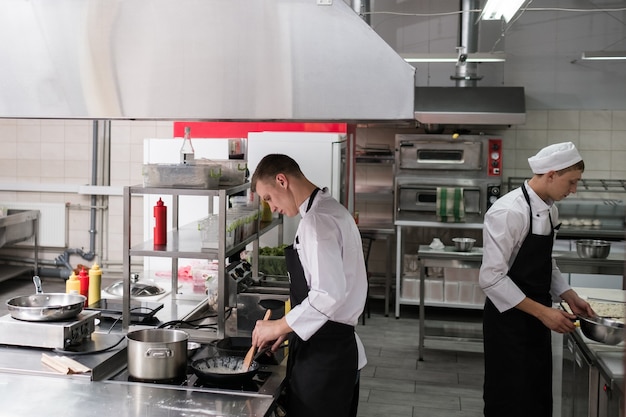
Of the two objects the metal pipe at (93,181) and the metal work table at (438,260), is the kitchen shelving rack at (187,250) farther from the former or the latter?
the metal pipe at (93,181)

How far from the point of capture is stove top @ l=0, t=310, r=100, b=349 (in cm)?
286

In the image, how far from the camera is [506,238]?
11.4 feet

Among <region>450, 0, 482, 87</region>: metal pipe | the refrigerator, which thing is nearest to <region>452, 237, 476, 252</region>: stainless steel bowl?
the refrigerator

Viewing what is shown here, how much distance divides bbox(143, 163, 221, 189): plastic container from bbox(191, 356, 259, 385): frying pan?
81 cm

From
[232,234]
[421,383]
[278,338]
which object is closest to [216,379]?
[278,338]

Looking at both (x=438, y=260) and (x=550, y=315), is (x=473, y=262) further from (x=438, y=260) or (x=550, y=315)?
(x=550, y=315)

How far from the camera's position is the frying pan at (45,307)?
9.50 feet

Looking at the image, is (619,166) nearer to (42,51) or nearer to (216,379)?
(216,379)

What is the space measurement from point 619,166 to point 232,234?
5.50 metres

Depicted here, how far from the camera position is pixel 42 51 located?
2303mm

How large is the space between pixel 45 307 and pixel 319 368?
1.11m

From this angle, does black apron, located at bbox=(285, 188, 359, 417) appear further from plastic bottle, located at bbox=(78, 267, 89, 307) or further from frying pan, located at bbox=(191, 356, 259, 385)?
plastic bottle, located at bbox=(78, 267, 89, 307)

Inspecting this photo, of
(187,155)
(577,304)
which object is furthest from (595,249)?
(187,155)

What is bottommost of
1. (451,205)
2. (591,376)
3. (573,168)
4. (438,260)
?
(591,376)
